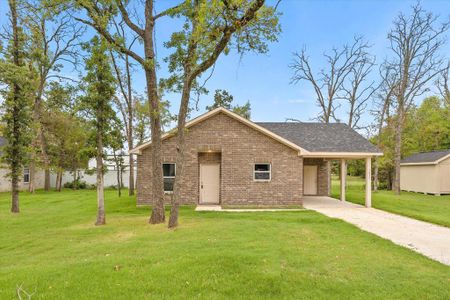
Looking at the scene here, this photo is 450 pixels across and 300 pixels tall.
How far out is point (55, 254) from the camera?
7297 mm

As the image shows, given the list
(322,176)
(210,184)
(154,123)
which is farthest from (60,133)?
(322,176)

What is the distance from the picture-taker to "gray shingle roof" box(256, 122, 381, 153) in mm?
15312

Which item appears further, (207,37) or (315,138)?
(315,138)

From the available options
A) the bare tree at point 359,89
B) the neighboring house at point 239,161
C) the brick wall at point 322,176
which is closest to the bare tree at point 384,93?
the bare tree at point 359,89

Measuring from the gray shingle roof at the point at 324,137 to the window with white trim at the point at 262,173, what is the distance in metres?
2.18

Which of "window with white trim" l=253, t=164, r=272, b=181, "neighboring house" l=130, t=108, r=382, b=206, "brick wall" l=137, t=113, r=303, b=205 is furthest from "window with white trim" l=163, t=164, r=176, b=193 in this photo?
"window with white trim" l=253, t=164, r=272, b=181

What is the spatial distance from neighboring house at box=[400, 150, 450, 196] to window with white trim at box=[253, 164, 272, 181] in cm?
1605

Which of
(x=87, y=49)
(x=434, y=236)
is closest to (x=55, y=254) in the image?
(x=87, y=49)

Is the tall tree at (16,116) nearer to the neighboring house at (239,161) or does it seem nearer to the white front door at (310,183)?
the neighboring house at (239,161)

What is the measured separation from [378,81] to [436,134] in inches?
497

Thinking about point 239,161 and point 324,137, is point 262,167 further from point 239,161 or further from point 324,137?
point 324,137

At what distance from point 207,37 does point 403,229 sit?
8.69 m


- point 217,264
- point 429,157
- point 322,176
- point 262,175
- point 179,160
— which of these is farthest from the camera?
point 429,157

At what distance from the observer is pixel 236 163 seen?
14.8m
